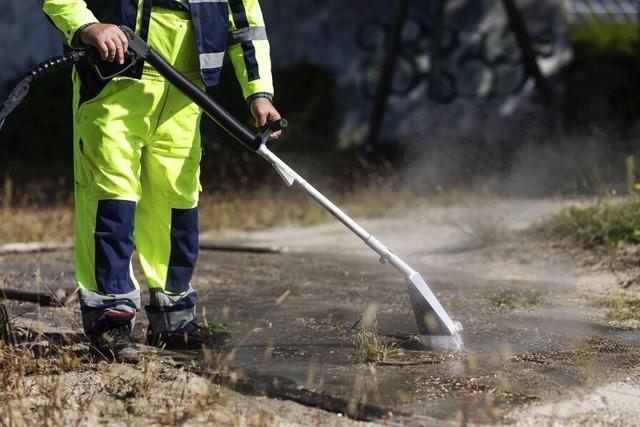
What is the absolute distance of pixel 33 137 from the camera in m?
14.6

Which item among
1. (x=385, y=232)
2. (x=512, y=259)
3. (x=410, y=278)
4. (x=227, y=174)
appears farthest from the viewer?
(x=227, y=174)

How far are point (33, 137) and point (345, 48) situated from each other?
14.3ft

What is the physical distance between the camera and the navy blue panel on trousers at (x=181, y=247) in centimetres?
459

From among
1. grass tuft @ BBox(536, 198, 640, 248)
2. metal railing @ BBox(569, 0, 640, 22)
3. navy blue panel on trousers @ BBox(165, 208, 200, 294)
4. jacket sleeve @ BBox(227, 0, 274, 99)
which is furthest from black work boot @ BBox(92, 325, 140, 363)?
metal railing @ BBox(569, 0, 640, 22)

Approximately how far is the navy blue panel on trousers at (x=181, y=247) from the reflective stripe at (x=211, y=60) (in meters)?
0.61

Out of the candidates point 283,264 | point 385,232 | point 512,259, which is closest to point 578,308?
point 512,259

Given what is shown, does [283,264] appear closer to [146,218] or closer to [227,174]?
[146,218]

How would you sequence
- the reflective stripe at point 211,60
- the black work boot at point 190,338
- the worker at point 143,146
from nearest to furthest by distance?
the worker at point 143,146, the reflective stripe at point 211,60, the black work boot at point 190,338

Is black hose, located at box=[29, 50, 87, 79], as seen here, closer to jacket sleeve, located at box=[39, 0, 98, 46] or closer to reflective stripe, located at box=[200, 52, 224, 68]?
jacket sleeve, located at box=[39, 0, 98, 46]

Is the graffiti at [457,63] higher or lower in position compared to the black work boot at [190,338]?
higher

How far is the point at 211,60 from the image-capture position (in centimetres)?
438

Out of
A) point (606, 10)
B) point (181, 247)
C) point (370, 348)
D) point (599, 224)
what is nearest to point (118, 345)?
point (181, 247)

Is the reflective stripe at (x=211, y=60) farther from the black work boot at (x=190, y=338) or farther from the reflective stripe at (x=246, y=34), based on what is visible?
the black work boot at (x=190, y=338)

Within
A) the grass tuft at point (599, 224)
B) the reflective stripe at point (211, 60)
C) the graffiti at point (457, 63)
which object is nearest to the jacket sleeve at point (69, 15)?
the reflective stripe at point (211, 60)
